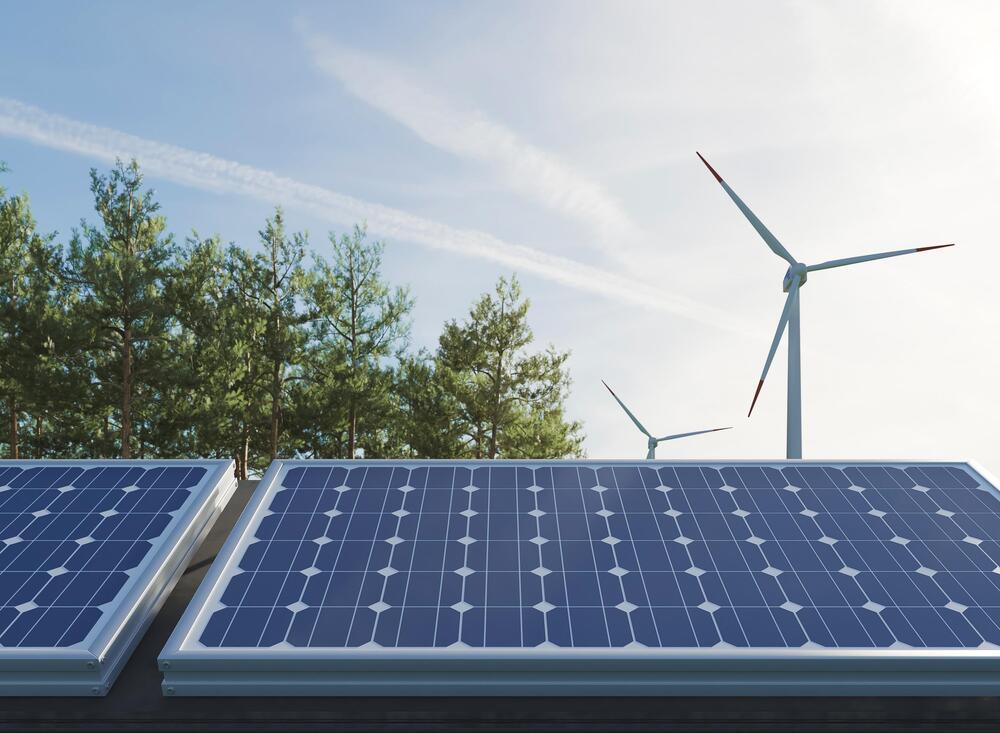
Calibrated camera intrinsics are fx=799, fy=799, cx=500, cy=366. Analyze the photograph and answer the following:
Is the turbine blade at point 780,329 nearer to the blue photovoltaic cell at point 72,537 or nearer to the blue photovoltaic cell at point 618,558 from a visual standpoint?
the blue photovoltaic cell at point 618,558

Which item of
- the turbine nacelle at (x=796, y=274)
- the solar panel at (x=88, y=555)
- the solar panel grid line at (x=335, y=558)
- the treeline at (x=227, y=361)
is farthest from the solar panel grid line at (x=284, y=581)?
the treeline at (x=227, y=361)

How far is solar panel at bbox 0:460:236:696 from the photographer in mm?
8836

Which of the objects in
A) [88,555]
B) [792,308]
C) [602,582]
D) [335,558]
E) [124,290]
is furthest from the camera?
[124,290]

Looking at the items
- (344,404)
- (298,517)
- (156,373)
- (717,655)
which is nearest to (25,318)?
(156,373)

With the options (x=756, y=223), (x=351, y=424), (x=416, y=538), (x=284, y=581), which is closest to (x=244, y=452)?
(x=351, y=424)

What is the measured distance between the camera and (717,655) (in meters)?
8.81

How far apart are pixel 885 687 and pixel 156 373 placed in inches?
1741

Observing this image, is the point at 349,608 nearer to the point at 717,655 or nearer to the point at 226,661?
the point at 226,661

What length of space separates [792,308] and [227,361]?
116 feet

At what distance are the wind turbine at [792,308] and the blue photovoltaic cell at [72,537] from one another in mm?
13429

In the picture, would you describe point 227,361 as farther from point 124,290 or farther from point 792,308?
point 792,308

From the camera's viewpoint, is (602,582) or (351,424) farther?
(351,424)

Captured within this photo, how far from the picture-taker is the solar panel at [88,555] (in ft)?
29.0

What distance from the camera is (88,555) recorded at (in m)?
10.9
